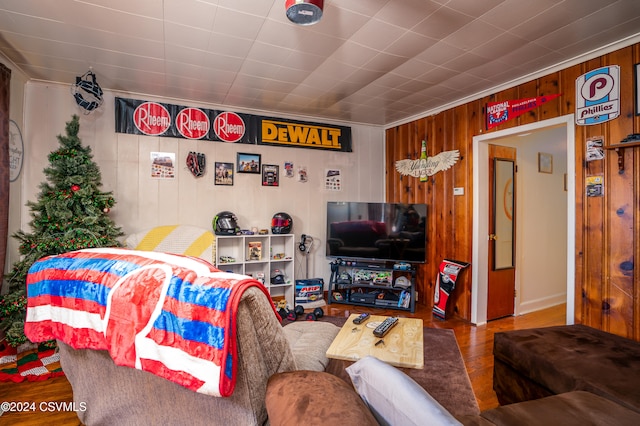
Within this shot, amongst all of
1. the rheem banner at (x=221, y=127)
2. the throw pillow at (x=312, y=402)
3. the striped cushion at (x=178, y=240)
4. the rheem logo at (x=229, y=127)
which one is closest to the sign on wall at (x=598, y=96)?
the rheem banner at (x=221, y=127)

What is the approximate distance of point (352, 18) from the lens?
215 cm

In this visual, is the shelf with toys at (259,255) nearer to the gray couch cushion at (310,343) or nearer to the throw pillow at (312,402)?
the gray couch cushion at (310,343)

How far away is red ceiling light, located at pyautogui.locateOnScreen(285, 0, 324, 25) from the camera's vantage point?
1.54 metres

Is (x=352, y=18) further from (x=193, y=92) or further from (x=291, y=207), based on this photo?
(x=291, y=207)

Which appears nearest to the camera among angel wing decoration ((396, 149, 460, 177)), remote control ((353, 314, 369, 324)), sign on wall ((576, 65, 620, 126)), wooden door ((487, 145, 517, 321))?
remote control ((353, 314, 369, 324))

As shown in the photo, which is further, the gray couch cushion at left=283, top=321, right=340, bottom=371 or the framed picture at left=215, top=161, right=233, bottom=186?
the framed picture at left=215, top=161, right=233, bottom=186

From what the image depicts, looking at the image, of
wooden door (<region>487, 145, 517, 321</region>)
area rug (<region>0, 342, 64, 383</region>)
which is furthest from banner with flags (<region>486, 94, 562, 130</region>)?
area rug (<region>0, 342, 64, 383</region>)

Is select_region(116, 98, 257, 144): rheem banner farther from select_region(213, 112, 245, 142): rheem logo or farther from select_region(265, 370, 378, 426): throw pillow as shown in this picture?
select_region(265, 370, 378, 426): throw pillow

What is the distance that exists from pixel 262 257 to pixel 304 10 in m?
3.08

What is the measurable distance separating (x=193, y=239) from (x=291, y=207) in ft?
4.45

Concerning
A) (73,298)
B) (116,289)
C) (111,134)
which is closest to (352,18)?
(116,289)

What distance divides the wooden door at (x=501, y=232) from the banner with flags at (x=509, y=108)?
43cm

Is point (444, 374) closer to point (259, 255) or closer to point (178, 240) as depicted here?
point (259, 255)

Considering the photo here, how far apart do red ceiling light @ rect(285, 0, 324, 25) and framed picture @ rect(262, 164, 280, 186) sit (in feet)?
8.87
